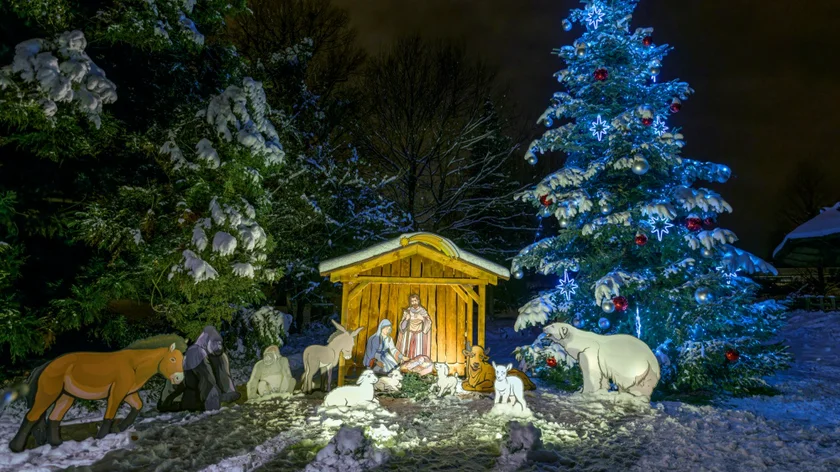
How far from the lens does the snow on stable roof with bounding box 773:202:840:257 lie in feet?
55.4

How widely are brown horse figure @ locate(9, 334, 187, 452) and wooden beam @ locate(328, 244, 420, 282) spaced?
3.31 m

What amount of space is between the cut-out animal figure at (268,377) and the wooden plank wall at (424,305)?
1.66m

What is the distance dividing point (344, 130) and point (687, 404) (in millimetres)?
13731

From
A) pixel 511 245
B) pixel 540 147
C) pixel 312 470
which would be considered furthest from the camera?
pixel 511 245

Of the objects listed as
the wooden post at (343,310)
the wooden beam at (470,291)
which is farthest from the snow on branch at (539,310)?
the wooden post at (343,310)

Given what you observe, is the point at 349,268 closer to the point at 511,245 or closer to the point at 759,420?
the point at 759,420

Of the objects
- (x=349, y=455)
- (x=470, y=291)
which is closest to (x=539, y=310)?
(x=470, y=291)

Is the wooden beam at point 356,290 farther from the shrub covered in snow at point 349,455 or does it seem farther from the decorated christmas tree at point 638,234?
the shrub covered in snow at point 349,455

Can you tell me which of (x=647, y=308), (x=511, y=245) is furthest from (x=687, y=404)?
(x=511, y=245)

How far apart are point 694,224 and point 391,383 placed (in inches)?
224

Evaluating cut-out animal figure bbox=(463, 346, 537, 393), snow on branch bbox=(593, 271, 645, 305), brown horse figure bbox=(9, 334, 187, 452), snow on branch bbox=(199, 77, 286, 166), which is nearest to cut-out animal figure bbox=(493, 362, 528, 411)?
cut-out animal figure bbox=(463, 346, 537, 393)

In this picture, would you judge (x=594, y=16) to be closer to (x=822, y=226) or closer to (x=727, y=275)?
(x=727, y=275)

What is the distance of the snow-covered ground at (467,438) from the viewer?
16.4 ft

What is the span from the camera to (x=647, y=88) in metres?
9.43
